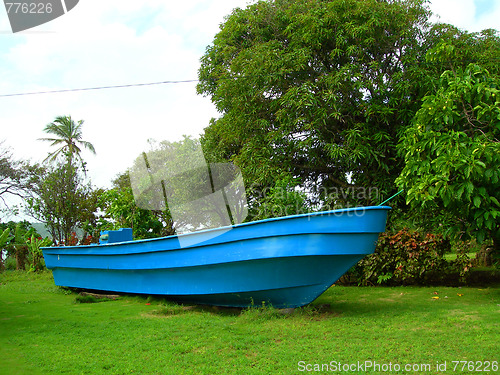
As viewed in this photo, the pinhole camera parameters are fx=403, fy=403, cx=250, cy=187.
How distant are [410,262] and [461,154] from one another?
127 inches

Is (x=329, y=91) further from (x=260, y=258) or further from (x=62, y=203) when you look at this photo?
(x=62, y=203)

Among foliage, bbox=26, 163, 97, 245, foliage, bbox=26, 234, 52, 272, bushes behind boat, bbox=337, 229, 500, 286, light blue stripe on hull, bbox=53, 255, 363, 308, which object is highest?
foliage, bbox=26, 163, 97, 245

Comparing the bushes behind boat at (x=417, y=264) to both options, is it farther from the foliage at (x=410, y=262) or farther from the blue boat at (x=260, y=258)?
the blue boat at (x=260, y=258)

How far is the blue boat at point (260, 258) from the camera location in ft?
16.0

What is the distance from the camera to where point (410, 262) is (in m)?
7.93

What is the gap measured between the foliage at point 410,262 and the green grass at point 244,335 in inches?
45.7

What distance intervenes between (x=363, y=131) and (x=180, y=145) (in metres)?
6.83

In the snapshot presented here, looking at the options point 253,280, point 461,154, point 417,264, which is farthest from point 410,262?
point 253,280

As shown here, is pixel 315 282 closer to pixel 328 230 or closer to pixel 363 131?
pixel 328 230

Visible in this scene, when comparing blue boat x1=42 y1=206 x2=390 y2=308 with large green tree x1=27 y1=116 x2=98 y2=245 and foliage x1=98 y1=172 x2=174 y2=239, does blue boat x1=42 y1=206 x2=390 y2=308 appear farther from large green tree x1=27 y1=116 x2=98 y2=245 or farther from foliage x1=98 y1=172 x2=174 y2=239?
large green tree x1=27 y1=116 x2=98 y2=245

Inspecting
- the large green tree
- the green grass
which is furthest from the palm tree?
the green grass

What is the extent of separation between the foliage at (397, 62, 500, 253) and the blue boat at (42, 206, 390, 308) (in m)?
1.12

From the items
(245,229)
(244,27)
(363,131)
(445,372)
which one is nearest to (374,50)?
(363,131)

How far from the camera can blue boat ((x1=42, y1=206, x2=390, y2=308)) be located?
488cm
